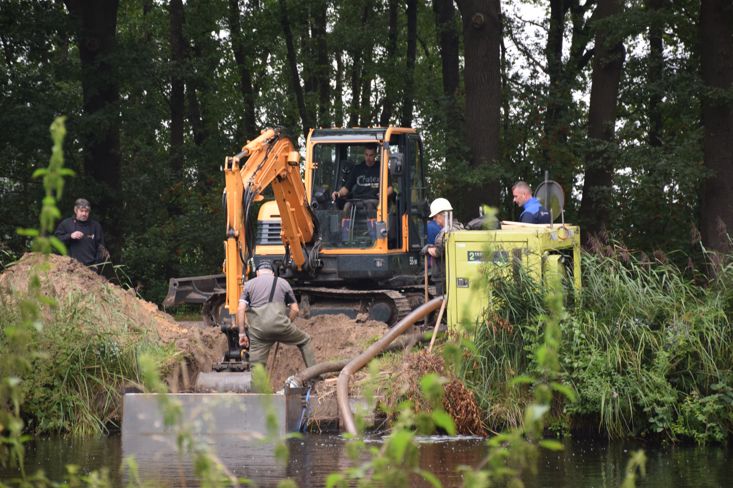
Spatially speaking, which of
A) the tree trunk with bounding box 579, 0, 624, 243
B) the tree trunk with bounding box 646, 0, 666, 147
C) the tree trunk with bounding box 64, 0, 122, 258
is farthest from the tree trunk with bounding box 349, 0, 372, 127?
the tree trunk with bounding box 579, 0, 624, 243

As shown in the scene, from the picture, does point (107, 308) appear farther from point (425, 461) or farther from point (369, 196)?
point (369, 196)

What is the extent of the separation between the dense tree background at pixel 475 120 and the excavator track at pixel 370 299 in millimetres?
4211

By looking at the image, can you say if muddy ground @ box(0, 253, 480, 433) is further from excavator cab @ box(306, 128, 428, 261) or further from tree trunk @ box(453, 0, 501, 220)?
tree trunk @ box(453, 0, 501, 220)

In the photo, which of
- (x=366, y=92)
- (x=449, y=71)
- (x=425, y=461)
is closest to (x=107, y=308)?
(x=425, y=461)

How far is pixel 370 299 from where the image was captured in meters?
20.2

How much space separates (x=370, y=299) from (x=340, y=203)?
5.09 feet

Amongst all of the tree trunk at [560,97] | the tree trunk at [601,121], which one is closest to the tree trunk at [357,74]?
the tree trunk at [560,97]

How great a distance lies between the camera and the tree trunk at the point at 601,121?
84.9 ft

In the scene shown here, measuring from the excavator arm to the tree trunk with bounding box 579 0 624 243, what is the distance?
825 cm

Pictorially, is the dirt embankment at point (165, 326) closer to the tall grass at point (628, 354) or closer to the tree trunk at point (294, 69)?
the tall grass at point (628, 354)

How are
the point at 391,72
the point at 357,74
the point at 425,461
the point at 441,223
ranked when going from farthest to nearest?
the point at 357,74 → the point at 391,72 → the point at 441,223 → the point at 425,461

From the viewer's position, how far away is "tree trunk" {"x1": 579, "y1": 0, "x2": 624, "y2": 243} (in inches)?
1019

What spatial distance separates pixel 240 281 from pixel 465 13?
40.7 ft

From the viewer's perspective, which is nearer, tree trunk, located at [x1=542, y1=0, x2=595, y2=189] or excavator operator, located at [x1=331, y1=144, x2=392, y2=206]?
excavator operator, located at [x1=331, y1=144, x2=392, y2=206]
